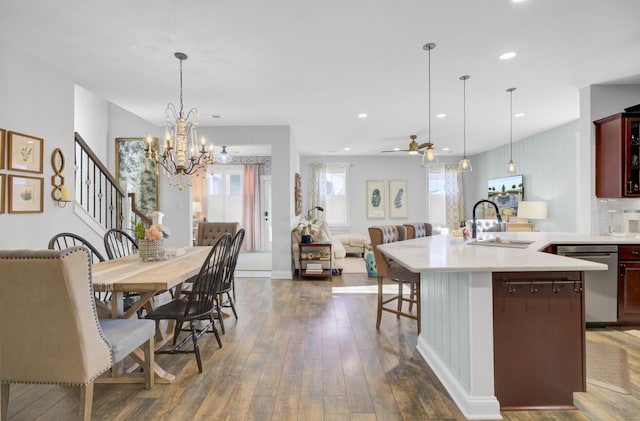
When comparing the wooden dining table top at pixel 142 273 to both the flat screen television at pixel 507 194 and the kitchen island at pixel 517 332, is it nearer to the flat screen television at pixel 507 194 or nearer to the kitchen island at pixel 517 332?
the kitchen island at pixel 517 332

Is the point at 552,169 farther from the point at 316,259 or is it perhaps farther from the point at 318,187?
the point at 318,187

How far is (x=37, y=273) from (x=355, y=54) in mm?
2837

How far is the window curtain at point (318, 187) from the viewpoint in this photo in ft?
29.7

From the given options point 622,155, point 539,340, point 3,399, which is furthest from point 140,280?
point 622,155

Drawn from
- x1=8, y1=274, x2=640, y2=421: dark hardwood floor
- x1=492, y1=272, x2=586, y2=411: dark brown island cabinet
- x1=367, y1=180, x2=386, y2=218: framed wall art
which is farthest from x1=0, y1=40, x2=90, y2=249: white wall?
x1=367, y1=180, x2=386, y2=218: framed wall art

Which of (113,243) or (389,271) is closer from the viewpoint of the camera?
(389,271)

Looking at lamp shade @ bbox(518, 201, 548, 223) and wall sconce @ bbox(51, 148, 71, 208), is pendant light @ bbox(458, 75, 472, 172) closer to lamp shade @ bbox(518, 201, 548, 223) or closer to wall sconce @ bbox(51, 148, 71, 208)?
lamp shade @ bbox(518, 201, 548, 223)

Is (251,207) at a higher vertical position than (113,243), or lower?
higher

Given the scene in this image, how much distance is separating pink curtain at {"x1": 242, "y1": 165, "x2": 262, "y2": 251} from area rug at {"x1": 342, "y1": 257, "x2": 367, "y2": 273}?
8.81 feet

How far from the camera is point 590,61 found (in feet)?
10.9

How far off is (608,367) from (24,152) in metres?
5.15

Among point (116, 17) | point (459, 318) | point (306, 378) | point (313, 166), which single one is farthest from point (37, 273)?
point (313, 166)

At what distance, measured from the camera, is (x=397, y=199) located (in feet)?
30.1

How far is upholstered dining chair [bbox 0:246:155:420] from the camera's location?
1.53 meters
